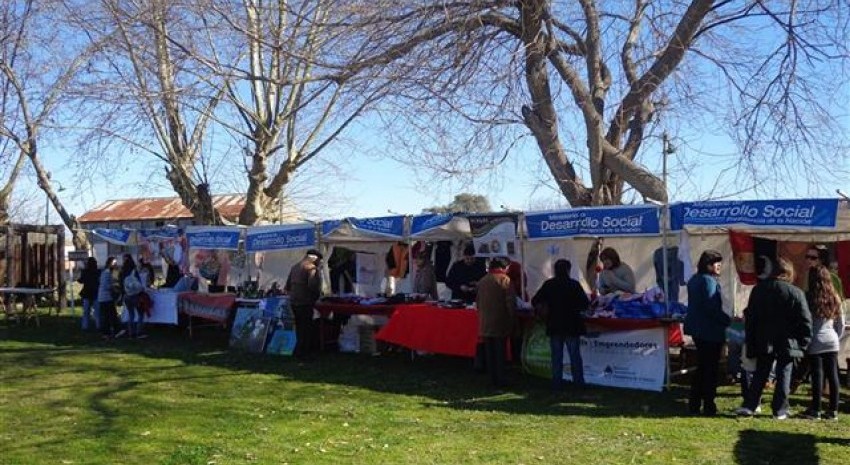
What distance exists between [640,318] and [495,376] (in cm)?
180

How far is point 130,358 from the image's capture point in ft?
43.5

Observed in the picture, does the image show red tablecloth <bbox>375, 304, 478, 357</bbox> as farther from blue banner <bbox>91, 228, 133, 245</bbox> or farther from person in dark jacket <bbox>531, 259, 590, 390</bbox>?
blue banner <bbox>91, 228, 133, 245</bbox>

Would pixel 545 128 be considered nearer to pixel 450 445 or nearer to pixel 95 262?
pixel 450 445

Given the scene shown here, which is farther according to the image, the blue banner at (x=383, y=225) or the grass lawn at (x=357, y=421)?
the blue banner at (x=383, y=225)

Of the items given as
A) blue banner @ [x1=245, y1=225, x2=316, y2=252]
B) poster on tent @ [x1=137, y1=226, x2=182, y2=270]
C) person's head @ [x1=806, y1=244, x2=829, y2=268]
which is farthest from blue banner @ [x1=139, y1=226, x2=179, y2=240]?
person's head @ [x1=806, y1=244, x2=829, y2=268]

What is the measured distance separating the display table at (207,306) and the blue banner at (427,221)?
3985 millimetres

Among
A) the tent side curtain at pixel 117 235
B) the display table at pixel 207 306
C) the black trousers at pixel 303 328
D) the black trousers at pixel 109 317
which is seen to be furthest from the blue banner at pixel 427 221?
the tent side curtain at pixel 117 235

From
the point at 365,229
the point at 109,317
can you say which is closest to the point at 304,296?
the point at 365,229

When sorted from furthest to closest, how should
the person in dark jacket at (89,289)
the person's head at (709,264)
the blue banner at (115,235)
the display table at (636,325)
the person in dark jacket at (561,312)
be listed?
the blue banner at (115,235), the person in dark jacket at (89,289), the person in dark jacket at (561,312), the display table at (636,325), the person's head at (709,264)

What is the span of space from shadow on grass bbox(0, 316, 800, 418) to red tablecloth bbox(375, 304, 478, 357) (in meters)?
0.33

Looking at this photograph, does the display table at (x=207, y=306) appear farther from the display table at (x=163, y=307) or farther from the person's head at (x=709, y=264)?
the person's head at (x=709, y=264)

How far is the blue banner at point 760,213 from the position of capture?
8.73 metres

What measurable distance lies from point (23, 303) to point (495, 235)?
12560 millimetres

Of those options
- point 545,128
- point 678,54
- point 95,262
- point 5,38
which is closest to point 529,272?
point 545,128
